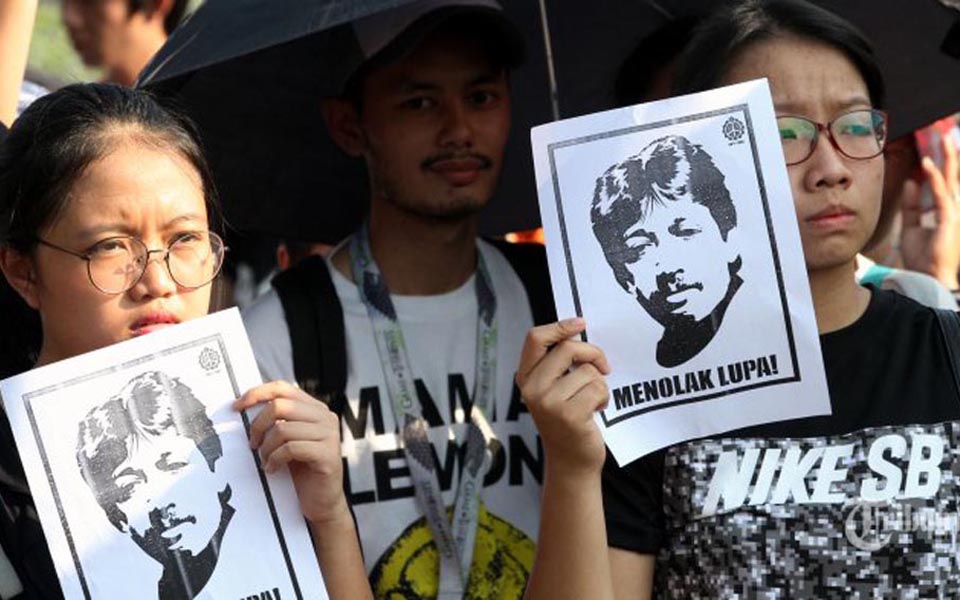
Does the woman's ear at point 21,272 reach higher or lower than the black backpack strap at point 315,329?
higher

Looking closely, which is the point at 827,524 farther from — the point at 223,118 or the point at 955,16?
the point at 223,118

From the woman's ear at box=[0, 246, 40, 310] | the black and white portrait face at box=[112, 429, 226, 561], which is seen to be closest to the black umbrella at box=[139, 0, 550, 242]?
the woman's ear at box=[0, 246, 40, 310]

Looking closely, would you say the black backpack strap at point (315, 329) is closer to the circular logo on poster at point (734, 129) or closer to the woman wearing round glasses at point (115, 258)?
the woman wearing round glasses at point (115, 258)

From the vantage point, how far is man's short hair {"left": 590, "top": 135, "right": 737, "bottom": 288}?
2.90 meters

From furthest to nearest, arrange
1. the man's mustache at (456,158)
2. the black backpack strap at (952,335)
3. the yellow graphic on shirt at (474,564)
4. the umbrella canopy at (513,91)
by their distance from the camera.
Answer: the umbrella canopy at (513,91) → the man's mustache at (456,158) → the yellow graphic on shirt at (474,564) → the black backpack strap at (952,335)

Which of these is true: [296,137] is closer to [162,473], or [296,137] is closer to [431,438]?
[431,438]

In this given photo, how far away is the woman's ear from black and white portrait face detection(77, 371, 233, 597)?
15.6 inches

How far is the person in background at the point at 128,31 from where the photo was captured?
530cm

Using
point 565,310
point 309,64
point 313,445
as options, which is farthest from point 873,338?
point 309,64

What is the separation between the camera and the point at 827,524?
2.82m

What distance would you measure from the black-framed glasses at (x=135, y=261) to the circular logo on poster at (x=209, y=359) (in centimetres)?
18

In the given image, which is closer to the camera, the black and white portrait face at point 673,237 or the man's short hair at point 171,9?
the black and white portrait face at point 673,237

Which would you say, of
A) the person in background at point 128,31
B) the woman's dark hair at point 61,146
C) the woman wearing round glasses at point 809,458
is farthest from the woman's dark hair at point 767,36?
the person in background at point 128,31

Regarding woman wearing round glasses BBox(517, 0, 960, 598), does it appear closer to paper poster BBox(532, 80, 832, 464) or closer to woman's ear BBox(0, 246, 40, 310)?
paper poster BBox(532, 80, 832, 464)
